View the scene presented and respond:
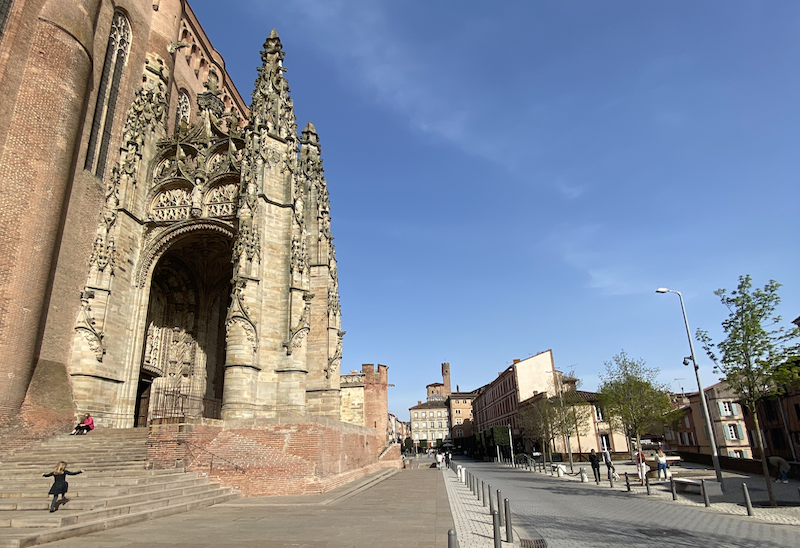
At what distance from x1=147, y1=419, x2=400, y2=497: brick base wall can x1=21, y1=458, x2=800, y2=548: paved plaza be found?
2.36 ft

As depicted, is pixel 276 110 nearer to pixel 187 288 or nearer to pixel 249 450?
pixel 187 288

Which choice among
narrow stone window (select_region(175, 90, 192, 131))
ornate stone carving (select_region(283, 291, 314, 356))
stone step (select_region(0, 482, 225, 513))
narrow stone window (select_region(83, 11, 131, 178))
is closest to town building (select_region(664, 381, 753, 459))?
ornate stone carving (select_region(283, 291, 314, 356))

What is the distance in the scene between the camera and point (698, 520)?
1075cm

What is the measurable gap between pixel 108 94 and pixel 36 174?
7135 millimetres

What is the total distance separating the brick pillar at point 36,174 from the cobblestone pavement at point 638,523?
→ 1481cm

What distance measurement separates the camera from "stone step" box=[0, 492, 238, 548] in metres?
7.39

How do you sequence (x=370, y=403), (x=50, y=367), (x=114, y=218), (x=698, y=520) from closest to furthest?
1. (x=698, y=520)
2. (x=50, y=367)
3. (x=114, y=218)
4. (x=370, y=403)

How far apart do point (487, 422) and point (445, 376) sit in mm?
49520

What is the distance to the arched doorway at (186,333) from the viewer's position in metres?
23.0

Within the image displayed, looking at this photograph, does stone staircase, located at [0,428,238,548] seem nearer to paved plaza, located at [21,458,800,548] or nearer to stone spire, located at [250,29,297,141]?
paved plaza, located at [21,458,800,548]

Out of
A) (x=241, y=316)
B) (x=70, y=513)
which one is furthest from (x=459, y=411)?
(x=70, y=513)

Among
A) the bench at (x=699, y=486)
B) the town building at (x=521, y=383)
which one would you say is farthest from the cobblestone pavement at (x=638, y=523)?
the town building at (x=521, y=383)

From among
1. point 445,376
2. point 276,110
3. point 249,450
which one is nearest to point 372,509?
point 249,450

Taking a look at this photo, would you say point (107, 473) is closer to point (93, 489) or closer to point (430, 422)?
point (93, 489)
